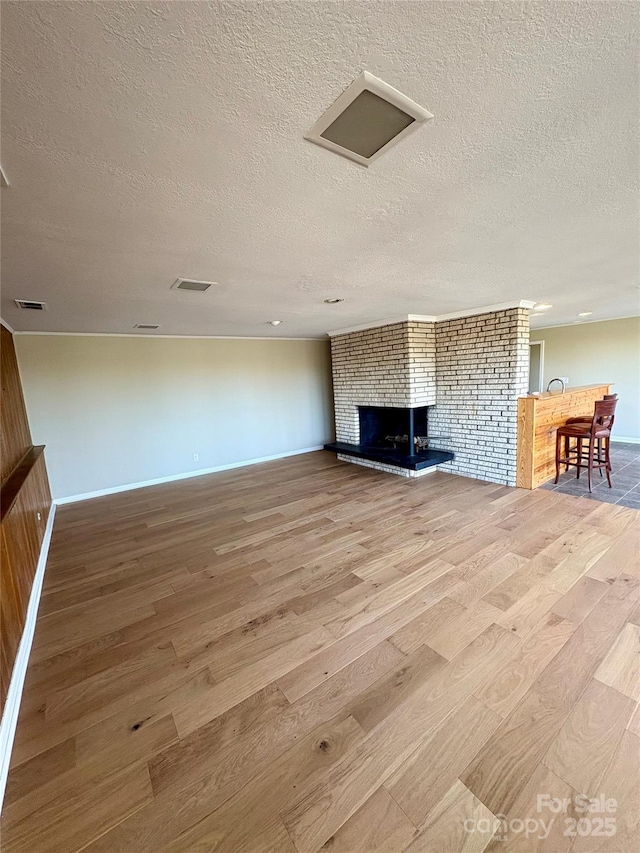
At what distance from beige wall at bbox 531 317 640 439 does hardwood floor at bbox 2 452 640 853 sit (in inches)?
173

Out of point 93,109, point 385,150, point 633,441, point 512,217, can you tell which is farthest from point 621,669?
point 633,441

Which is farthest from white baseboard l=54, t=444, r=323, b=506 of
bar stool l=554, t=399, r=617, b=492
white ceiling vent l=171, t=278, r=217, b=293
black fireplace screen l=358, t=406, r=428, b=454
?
bar stool l=554, t=399, r=617, b=492

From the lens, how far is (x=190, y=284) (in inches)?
105

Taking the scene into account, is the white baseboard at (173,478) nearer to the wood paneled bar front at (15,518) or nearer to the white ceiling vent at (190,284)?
the wood paneled bar front at (15,518)

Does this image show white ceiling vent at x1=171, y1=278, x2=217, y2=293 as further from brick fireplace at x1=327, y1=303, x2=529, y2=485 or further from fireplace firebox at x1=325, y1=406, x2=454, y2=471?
fireplace firebox at x1=325, y1=406, x2=454, y2=471

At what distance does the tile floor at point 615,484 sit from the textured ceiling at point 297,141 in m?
2.68

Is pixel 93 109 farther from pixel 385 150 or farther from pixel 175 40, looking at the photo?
pixel 385 150

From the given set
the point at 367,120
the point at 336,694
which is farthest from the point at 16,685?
the point at 367,120

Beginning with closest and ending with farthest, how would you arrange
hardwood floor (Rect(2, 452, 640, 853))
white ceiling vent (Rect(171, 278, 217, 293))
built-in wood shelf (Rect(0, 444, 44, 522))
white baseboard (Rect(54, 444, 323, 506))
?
hardwood floor (Rect(2, 452, 640, 853)), built-in wood shelf (Rect(0, 444, 44, 522)), white ceiling vent (Rect(171, 278, 217, 293)), white baseboard (Rect(54, 444, 323, 506))

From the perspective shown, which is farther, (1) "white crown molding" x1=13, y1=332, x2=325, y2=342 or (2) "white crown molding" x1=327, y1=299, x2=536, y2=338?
(1) "white crown molding" x1=13, y1=332, x2=325, y2=342

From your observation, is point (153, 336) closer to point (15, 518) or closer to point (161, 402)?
point (161, 402)

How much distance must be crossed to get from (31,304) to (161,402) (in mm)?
2433

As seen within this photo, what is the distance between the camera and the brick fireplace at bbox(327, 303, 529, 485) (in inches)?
169

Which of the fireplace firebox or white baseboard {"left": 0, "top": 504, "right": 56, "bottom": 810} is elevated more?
the fireplace firebox
